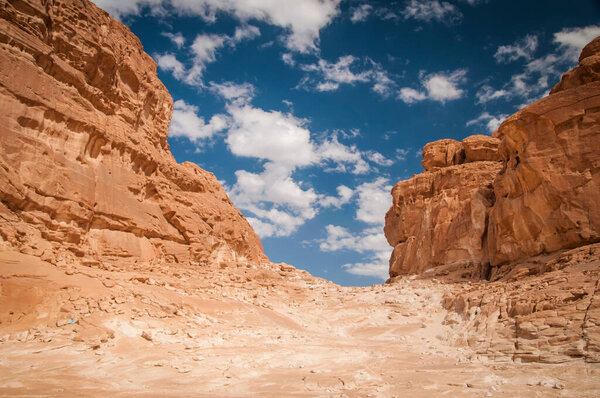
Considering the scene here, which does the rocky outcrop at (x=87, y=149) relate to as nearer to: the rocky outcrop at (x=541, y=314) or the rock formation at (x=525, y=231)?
the rocky outcrop at (x=541, y=314)

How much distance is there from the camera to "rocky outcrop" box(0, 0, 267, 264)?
14.3m

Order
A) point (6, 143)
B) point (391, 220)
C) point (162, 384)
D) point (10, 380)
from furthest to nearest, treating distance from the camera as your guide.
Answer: point (391, 220) → point (6, 143) → point (162, 384) → point (10, 380)

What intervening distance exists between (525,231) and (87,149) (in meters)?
21.3

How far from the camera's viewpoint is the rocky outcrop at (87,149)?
1430 centimetres

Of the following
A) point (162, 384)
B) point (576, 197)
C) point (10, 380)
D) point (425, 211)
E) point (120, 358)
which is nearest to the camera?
point (10, 380)

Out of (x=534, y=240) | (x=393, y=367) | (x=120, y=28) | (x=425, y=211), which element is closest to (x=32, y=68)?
(x=120, y=28)

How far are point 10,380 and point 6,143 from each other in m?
9.89

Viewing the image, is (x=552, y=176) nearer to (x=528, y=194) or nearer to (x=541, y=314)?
(x=528, y=194)

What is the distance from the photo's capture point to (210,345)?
12.2 metres

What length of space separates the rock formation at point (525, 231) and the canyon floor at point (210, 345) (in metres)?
1.31

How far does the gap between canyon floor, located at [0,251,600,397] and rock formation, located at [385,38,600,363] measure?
131cm

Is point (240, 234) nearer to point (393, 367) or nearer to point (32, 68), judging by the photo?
point (32, 68)

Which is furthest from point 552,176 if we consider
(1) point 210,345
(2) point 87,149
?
(2) point 87,149

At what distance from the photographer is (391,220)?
3556 cm
